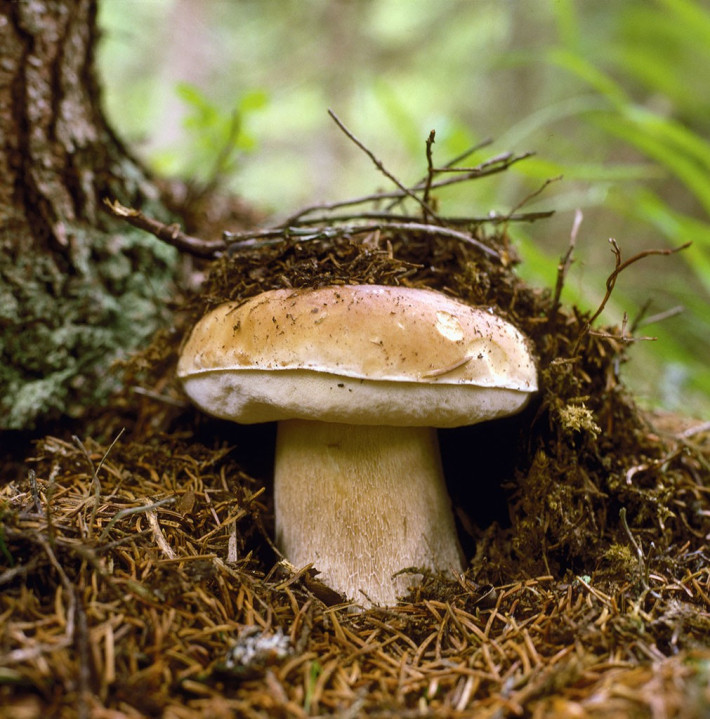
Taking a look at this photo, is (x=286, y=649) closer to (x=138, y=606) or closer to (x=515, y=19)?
(x=138, y=606)

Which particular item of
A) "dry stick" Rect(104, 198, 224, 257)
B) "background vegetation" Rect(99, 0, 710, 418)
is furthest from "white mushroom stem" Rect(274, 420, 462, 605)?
"background vegetation" Rect(99, 0, 710, 418)

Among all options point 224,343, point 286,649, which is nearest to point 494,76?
point 224,343

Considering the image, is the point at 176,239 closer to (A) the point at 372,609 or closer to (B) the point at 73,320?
(B) the point at 73,320

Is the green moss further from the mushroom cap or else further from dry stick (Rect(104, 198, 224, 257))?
the mushroom cap

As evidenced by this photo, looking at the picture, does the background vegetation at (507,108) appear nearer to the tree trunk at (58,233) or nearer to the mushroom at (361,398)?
the tree trunk at (58,233)

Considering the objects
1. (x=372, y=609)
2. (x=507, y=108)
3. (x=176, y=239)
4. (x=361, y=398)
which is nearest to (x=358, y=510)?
(x=372, y=609)

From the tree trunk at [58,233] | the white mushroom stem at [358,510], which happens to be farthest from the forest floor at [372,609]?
the tree trunk at [58,233]

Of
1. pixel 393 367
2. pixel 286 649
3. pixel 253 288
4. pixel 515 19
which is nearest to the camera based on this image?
pixel 286 649
